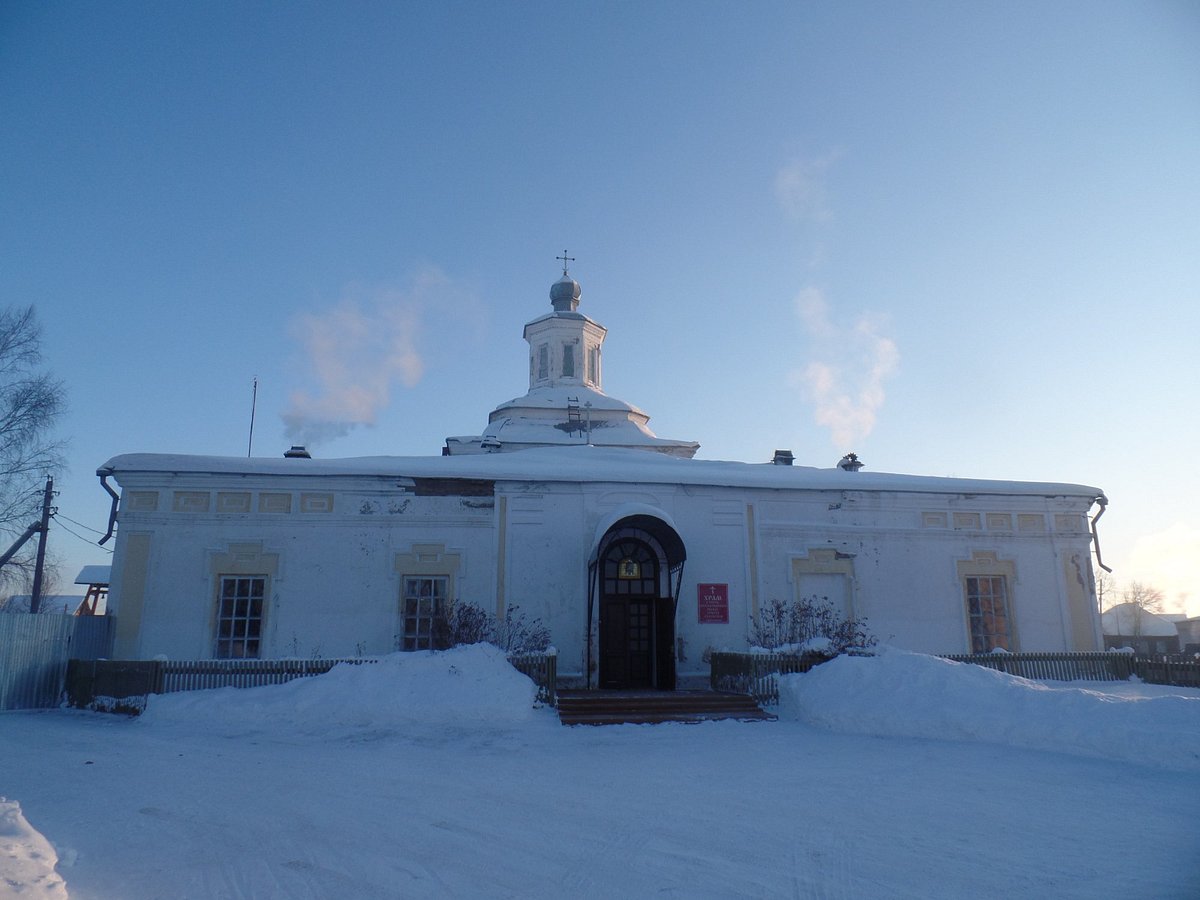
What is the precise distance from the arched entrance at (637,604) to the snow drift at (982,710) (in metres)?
3.19

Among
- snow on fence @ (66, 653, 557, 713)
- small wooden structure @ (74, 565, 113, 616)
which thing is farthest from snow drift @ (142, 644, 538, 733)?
small wooden structure @ (74, 565, 113, 616)

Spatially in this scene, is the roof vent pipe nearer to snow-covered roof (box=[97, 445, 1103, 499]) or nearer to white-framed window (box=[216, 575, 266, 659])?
snow-covered roof (box=[97, 445, 1103, 499])

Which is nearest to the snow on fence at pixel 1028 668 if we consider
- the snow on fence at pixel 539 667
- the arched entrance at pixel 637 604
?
the arched entrance at pixel 637 604

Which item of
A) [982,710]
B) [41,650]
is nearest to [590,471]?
[982,710]

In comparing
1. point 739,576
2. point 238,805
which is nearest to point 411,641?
point 739,576

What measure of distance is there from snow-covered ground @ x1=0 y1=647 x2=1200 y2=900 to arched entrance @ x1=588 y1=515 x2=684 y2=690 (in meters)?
3.07

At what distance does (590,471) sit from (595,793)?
8.47 metres

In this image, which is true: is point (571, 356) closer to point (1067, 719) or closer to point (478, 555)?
point (478, 555)

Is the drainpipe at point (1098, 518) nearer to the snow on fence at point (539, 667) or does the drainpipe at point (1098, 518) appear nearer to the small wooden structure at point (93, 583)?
the snow on fence at point (539, 667)

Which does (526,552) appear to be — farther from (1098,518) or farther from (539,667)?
(1098,518)

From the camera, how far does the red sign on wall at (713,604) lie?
14.4 m

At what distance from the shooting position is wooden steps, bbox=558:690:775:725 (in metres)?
10.8

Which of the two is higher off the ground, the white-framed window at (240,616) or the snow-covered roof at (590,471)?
the snow-covered roof at (590,471)

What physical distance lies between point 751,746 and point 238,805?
5.22m
